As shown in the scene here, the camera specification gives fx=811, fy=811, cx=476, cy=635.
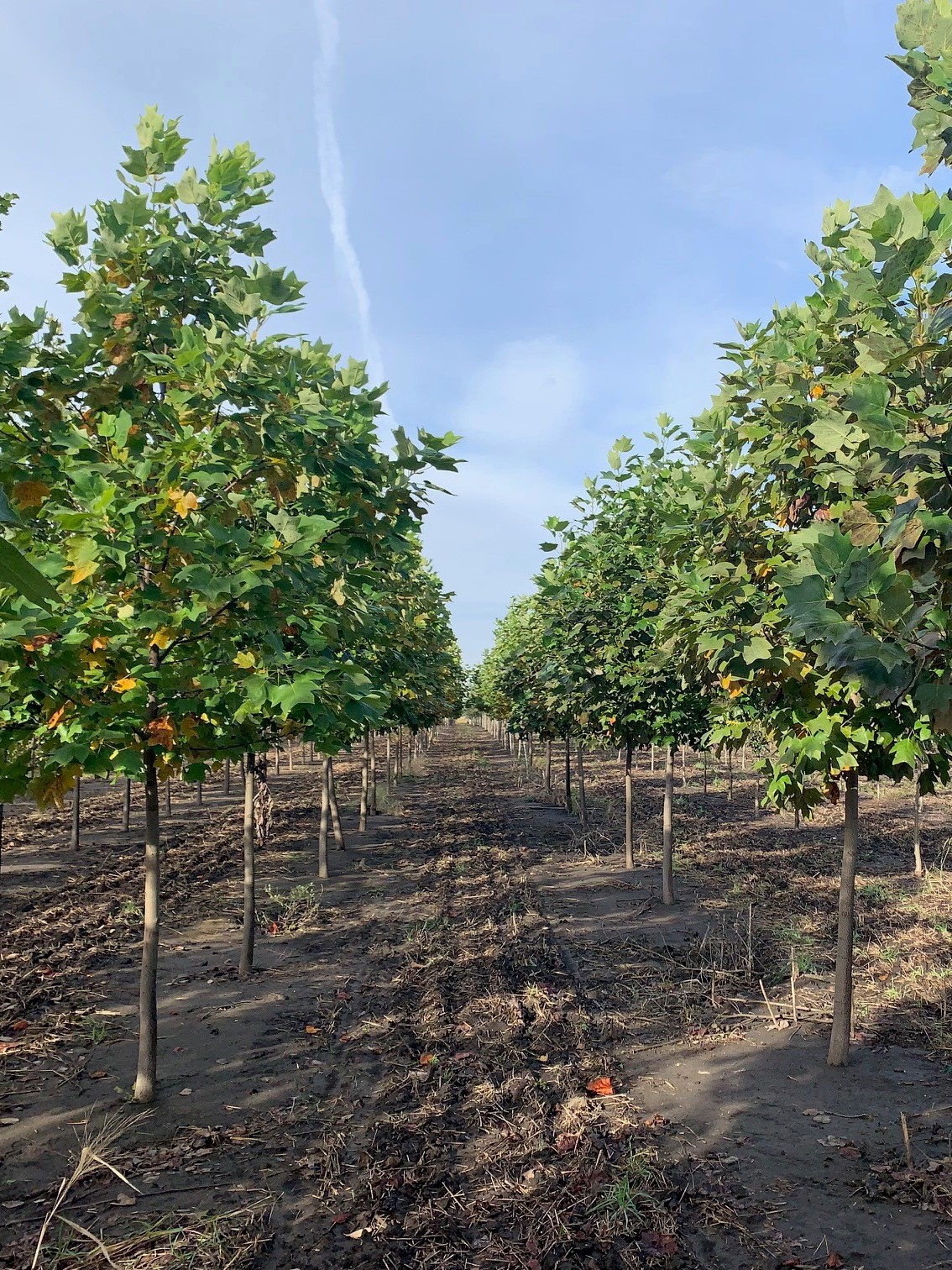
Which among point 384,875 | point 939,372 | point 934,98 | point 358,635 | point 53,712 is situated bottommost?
point 384,875

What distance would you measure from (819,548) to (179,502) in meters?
3.46

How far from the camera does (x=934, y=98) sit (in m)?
3.08

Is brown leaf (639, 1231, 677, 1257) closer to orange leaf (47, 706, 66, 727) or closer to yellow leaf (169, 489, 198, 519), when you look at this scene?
orange leaf (47, 706, 66, 727)

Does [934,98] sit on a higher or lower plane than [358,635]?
higher

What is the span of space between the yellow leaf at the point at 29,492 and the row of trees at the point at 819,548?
12.4ft

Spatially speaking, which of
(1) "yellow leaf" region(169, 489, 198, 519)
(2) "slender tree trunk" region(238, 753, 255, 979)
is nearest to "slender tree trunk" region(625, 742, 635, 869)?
(2) "slender tree trunk" region(238, 753, 255, 979)

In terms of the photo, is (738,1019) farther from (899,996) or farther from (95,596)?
(95,596)

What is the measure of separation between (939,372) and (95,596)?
4.27 meters

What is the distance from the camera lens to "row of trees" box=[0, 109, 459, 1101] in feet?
14.3

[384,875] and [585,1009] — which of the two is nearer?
[585,1009]

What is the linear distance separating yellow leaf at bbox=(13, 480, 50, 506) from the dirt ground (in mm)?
3726

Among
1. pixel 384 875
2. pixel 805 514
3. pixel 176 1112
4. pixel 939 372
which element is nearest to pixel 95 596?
pixel 176 1112

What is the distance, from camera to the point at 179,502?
4.68 m

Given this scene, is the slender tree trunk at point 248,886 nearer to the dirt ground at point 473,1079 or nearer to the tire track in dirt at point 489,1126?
the dirt ground at point 473,1079
